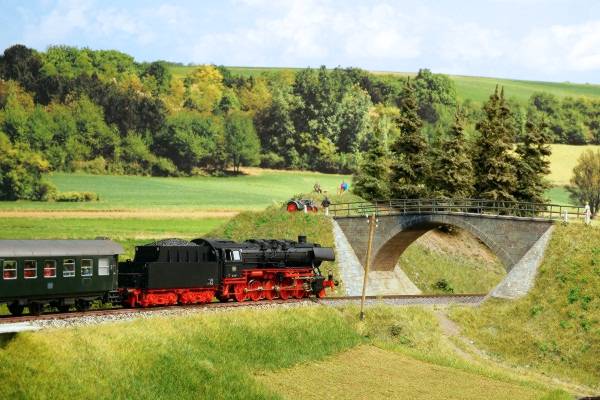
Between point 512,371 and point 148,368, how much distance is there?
69.7 ft

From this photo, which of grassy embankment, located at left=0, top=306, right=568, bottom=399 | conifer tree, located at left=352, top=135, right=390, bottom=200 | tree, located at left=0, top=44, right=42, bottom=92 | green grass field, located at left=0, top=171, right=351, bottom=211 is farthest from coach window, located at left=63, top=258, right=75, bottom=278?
tree, located at left=0, top=44, right=42, bottom=92

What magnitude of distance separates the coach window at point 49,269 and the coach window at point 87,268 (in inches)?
60.9

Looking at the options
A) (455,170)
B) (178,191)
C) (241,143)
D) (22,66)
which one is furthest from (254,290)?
(22,66)

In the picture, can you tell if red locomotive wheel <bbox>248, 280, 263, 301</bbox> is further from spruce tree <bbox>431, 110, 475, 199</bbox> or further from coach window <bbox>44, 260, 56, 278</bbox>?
spruce tree <bbox>431, 110, 475, 199</bbox>

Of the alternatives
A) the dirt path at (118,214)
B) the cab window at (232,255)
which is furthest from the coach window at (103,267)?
the dirt path at (118,214)

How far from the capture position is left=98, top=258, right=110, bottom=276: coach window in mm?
39406

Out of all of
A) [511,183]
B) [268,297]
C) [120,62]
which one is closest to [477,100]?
[120,62]

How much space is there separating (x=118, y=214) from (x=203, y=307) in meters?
46.1

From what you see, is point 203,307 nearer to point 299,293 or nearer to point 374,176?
point 299,293

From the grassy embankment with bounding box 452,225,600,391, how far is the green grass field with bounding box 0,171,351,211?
4843 centimetres

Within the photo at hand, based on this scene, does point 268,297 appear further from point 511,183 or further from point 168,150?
point 168,150

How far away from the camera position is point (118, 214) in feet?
283

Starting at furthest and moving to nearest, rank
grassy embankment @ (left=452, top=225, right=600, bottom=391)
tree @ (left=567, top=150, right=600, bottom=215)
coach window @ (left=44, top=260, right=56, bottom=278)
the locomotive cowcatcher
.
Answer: tree @ (left=567, top=150, right=600, bottom=215) < grassy embankment @ (left=452, top=225, right=600, bottom=391) < the locomotive cowcatcher < coach window @ (left=44, top=260, right=56, bottom=278)

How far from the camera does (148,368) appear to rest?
33688 mm
